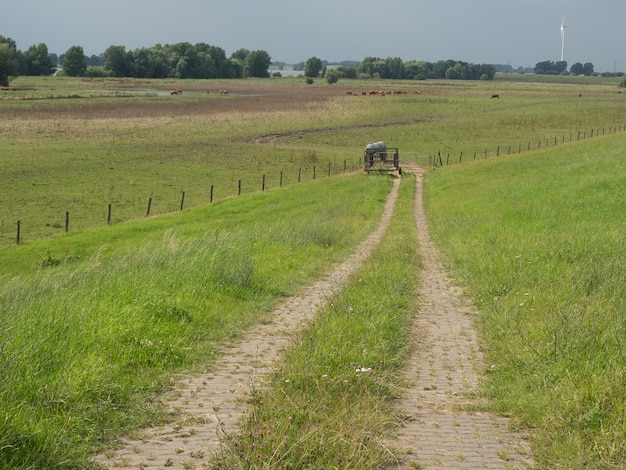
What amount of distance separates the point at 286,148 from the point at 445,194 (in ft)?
89.2

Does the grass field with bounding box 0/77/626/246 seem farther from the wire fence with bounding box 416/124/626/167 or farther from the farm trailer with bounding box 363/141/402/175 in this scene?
the farm trailer with bounding box 363/141/402/175

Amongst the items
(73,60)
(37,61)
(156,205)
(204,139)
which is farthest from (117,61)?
(156,205)

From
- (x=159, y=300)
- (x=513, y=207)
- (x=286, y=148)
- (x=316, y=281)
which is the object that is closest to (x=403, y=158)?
(x=286, y=148)

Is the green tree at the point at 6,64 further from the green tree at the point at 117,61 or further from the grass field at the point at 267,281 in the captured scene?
the green tree at the point at 117,61

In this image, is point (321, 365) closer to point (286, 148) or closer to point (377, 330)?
point (377, 330)

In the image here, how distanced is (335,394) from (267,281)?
255 inches

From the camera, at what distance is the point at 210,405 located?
7.03 m

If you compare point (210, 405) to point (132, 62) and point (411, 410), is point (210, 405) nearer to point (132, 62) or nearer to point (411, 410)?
point (411, 410)

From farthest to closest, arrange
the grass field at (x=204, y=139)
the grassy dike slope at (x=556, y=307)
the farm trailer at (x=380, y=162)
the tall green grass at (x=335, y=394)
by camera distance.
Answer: the farm trailer at (x=380, y=162)
the grass field at (x=204, y=139)
the grassy dike slope at (x=556, y=307)
the tall green grass at (x=335, y=394)

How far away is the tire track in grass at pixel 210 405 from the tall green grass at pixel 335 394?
0.82 ft

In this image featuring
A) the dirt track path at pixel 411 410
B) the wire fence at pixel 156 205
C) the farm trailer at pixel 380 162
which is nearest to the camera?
the dirt track path at pixel 411 410

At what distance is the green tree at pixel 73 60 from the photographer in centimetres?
18312

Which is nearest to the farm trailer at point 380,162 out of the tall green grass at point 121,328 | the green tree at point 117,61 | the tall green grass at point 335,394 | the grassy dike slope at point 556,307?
the grassy dike slope at point 556,307

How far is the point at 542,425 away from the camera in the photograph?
21.4ft
